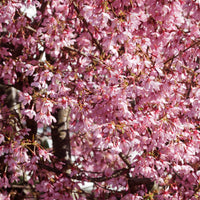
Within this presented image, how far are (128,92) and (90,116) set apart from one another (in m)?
0.68

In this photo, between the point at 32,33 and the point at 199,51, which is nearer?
the point at 199,51

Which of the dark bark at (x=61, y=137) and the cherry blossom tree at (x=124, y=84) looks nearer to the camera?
the cherry blossom tree at (x=124, y=84)

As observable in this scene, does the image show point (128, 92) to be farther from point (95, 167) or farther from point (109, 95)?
point (95, 167)

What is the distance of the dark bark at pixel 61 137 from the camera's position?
5.61 m

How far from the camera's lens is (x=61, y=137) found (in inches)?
225

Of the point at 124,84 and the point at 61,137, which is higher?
the point at 124,84

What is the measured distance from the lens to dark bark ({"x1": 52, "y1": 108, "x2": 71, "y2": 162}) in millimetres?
5613

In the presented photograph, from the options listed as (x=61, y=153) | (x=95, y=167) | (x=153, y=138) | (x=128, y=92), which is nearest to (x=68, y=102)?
(x=128, y=92)

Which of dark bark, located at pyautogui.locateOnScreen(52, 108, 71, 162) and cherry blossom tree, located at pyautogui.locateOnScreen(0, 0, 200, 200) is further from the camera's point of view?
dark bark, located at pyautogui.locateOnScreen(52, 108, 71, 162)

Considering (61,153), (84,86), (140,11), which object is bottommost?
(61,153)

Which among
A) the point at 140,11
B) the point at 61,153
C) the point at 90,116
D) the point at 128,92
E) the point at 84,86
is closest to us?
the point at 128,92

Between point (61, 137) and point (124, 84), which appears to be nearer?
point (124, 84)

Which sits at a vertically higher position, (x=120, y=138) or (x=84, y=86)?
(x=84, y=86)

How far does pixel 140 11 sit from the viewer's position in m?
3.67
